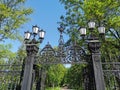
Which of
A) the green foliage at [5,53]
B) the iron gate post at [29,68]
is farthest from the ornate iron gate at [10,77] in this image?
the green foliage at [5,53]

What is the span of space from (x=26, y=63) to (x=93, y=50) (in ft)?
10.4

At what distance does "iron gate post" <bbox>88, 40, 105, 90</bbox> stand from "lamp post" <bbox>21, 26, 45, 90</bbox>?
2.61 metres

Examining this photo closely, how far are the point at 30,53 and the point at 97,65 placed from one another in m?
3.22

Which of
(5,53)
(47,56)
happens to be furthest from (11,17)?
(47,56)

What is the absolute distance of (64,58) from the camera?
847 cm

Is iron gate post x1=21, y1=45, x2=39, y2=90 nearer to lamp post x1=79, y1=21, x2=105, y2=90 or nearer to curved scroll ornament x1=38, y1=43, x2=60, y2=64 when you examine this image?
curved scroll ornament x1=38, y1=43, x2=60, y2=64

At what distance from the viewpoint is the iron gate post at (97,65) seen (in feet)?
23.2

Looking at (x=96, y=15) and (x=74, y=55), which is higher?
(x=96, y=15)

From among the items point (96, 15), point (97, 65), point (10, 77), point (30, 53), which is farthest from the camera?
point (96, 15)

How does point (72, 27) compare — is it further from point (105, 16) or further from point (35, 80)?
point (35, 80)

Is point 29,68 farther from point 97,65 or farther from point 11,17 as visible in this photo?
point 11,17

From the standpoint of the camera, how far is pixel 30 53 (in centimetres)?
835

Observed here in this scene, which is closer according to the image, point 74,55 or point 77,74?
point 74,55

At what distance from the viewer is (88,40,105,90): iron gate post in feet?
23.2
